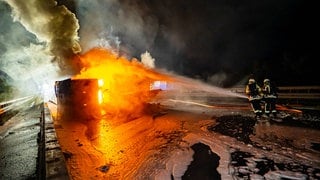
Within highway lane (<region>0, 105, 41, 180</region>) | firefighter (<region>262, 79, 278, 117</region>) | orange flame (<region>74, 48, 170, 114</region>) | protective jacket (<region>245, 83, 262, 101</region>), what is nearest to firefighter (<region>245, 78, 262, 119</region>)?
protective jacket (<region>245, 83, 262, 101</region>)

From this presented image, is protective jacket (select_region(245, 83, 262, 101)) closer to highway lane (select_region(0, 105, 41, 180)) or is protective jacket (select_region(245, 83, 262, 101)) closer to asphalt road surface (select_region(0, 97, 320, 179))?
asphalt road surface (select_region(0, 97, 320, 179))

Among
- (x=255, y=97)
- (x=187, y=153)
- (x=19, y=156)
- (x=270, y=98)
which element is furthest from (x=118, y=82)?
(x=187, y=153)

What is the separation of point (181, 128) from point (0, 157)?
5.58 m

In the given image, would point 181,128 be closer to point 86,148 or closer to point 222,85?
point 86,148

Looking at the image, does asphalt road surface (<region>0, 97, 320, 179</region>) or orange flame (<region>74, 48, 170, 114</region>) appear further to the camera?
orange flame (<region>74, 48, 170, 114</region>)

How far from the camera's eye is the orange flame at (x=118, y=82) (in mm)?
14492

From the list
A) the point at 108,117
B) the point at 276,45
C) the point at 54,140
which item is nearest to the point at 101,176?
the point at 54,140

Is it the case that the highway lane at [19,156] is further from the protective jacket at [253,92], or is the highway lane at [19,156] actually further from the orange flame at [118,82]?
the protective jacket at [253,92]

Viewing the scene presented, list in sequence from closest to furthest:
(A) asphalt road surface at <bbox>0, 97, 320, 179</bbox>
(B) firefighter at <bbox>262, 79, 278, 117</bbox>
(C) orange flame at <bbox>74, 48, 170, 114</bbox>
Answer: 1. (A) asphalt road surface at <bbox>0, 97, 320, 179</bbox>
2. (B) firefighter at <bbox>262, 79, 278, 117</bbox>
3. (C) orange flame at <bbox>74, 48, 170, 114</bbox>

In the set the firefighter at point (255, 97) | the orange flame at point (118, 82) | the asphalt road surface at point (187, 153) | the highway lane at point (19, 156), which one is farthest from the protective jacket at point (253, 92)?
the highway lane at point (19, 156)

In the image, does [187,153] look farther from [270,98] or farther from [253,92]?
[270,98]

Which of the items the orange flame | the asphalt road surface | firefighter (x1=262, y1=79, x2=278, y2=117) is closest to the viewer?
the asphalt road surface

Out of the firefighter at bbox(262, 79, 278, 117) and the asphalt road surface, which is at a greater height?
the firefighter at bbox(262, 79, 278, 117)

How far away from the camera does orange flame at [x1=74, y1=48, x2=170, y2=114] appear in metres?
14.5
